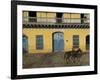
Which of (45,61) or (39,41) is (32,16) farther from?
(45,61)

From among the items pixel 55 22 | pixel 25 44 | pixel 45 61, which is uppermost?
pixel 55 22

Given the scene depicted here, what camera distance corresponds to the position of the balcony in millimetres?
1777

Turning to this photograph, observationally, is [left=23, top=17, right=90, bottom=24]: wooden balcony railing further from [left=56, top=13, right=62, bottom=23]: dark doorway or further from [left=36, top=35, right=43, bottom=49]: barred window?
[left=36, top=35, right=43, bottom=49]: barred window

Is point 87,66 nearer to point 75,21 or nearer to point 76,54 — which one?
point 76,54

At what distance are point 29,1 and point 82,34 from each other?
20.9 inches

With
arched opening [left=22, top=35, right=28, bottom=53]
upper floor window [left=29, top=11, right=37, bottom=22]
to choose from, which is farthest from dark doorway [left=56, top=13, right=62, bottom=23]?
arched opening [left=22, top=35, right=28, bottom=53]

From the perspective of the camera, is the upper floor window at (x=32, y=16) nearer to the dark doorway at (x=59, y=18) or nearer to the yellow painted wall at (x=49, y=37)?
the yellow painted wall at (x=49, y=37)

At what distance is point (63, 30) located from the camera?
73.7 inches

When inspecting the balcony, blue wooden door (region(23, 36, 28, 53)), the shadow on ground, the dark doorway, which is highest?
the dark doorway

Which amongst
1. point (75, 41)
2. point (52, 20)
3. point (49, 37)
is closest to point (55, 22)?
point (52, 20)

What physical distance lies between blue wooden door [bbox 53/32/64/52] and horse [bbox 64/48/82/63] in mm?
70

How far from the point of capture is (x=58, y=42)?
6.13 feet

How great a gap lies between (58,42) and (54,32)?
9cm

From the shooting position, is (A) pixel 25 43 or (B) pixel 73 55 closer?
(A) pixel 25 43
